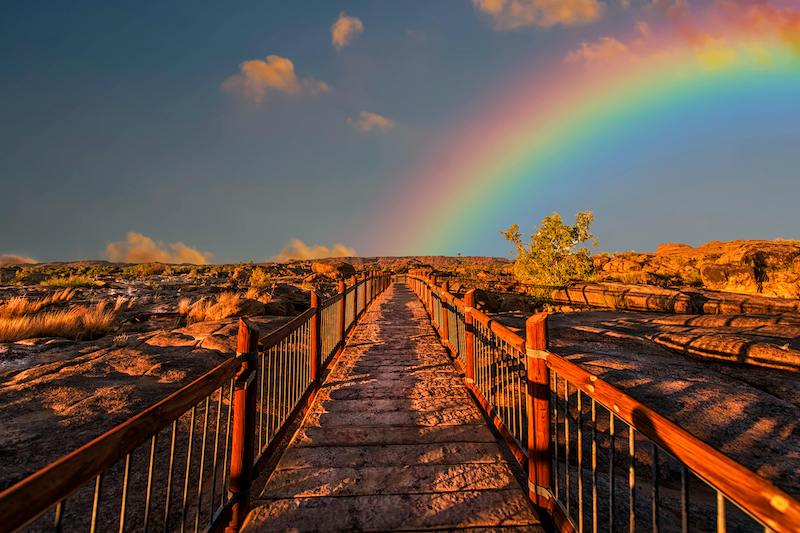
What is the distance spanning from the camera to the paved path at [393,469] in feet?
9.22

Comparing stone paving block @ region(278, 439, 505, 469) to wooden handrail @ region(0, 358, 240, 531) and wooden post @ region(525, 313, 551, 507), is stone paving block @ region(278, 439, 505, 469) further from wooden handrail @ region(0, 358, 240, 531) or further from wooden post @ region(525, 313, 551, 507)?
wooden handrail @ region(0, 358, 240, 531)

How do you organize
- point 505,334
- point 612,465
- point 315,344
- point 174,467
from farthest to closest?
point 315,344
point 505,334
point 174,467
point 612,465

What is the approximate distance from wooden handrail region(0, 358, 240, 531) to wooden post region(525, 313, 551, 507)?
2.69 metres

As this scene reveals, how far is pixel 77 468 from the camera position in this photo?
136 centimetres

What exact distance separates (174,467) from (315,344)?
8.60 feet

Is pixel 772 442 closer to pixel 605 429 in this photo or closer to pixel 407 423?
pixel 605 429

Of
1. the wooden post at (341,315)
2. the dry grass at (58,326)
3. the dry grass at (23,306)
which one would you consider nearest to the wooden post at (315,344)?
the wooden post at (341,315)

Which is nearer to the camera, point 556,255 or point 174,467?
point 174,467

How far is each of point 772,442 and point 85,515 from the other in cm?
788

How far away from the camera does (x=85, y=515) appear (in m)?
3.11

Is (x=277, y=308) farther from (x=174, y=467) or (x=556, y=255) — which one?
(x=556, y=255)

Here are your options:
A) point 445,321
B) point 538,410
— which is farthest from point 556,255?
point 538,410

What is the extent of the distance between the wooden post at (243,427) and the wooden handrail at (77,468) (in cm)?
76

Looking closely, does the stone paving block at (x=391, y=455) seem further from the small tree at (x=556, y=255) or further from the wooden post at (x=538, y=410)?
the small tree at (x=556, y=255)
